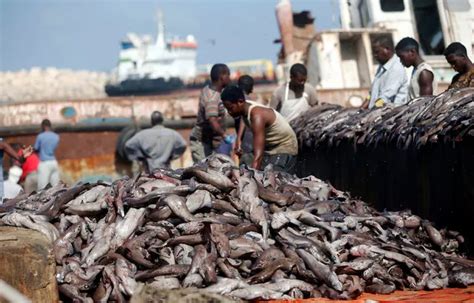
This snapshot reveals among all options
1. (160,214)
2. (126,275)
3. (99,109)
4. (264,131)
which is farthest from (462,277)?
(99,109)

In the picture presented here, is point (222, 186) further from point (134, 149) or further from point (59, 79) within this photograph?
point (59, 79)

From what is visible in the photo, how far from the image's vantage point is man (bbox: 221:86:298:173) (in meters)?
8.45

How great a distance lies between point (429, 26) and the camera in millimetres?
19312

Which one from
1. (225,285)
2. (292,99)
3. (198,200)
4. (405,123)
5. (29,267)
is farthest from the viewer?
(292,99)

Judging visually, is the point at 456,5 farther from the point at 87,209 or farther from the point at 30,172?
the point at 87,209

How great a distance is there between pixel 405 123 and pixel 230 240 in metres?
2.46

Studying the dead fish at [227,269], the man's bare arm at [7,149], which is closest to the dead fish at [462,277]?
the dead fish at [227,269]

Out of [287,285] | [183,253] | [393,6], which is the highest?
[393,6]

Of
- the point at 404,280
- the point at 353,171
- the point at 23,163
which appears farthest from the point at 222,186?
the point at 23,163

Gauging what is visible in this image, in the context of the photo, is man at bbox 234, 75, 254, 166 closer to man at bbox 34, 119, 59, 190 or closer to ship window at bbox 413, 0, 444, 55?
man at bbox 34, 119, 59, 190

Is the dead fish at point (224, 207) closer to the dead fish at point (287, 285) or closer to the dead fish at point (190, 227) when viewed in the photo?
the dead fish at point (190, 227)

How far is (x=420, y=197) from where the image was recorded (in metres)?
7.13

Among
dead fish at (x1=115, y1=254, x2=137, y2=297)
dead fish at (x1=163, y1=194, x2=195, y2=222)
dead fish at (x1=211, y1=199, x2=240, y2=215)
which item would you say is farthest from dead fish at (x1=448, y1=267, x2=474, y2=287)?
dead fish at (x1=115, y1=254, x2=137, y2=297)

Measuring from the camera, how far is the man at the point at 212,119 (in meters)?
10.6
